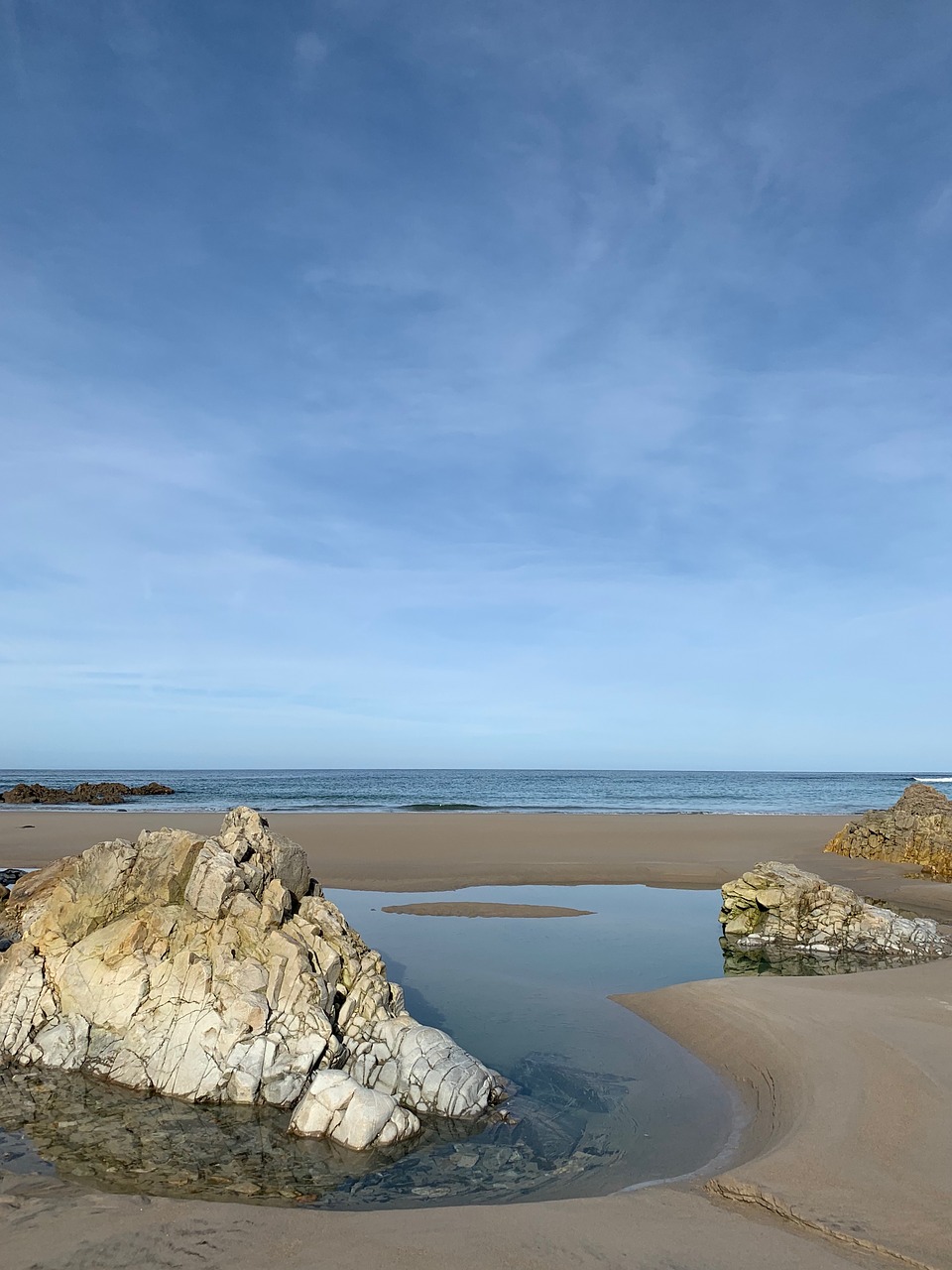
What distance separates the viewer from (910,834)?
21.3 meters

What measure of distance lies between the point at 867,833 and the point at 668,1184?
65.0ft

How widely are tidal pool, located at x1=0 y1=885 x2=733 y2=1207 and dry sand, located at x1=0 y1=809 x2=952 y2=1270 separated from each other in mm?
449

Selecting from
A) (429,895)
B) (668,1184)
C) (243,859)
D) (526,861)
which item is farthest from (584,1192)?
(526,861)

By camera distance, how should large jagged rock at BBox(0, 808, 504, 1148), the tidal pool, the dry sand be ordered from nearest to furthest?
the dry sand, the tidal pool, large jagged rock at BBox(0, 808, 504, 1148)

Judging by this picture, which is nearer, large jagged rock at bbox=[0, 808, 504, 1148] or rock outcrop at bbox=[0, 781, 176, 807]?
large jagged rock at bbox=[0, 808, 504, 1148]

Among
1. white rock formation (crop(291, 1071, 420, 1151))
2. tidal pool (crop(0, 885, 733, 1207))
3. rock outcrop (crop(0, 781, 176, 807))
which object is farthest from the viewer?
rock outcrop (crop(0, 781, 176, 807))

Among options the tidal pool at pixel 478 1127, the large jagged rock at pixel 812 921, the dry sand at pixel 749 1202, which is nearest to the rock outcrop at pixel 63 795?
the large jagged rock at pixel 812 921

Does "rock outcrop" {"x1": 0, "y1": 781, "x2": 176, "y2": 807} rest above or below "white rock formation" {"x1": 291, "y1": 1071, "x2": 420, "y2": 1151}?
below

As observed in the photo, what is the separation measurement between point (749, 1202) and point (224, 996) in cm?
447

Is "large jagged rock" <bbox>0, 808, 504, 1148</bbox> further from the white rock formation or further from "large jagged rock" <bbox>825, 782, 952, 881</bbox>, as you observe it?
"large jagged rock" <bbox>825, 782, 952, 881</bbox>

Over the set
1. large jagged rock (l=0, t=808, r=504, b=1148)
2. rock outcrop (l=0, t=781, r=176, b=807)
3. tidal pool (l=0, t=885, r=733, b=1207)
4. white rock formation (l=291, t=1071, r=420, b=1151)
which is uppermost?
large jagged rock (l=0, t=808, r=504, b=1148)

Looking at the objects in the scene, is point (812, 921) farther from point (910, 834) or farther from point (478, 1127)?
point (910, 834)

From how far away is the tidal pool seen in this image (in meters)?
5.50

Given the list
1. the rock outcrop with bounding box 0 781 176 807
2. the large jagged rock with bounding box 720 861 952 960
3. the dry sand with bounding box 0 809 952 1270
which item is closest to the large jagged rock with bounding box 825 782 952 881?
the large jagged rock with bounding box 720 861 952 960
